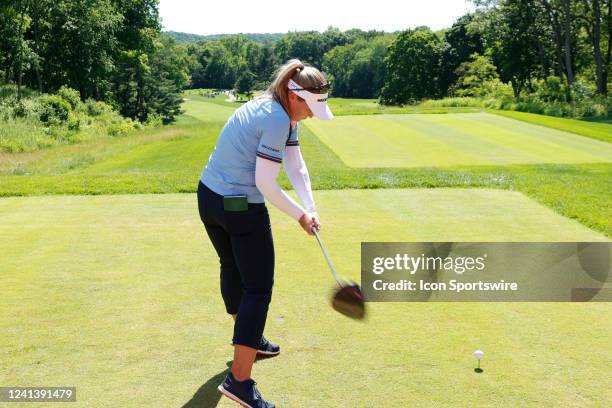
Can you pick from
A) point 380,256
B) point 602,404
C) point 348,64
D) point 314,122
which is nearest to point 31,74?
point 314,122

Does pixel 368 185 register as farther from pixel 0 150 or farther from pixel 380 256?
pixel 0 150

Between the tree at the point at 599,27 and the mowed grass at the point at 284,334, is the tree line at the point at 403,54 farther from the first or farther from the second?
the mowed grass at the point at 284,334

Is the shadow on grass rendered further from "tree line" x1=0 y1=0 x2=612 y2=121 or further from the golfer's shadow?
the golfer's shadow

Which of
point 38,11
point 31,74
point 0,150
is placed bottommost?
point 0,150

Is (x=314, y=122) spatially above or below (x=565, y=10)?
below

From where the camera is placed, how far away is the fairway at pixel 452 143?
1488cm

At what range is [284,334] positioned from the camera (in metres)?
4.21

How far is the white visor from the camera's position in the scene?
11.1ft

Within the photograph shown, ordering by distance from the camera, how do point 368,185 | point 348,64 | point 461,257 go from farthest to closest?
point 348,64
point 368,185
point 461,257

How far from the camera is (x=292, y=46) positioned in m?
157

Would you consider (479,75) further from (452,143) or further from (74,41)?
(452,143)

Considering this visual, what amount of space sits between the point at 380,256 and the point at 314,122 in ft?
62.6

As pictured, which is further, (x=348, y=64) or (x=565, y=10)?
(x=348, y=64)

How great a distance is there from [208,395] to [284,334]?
0.90 m
